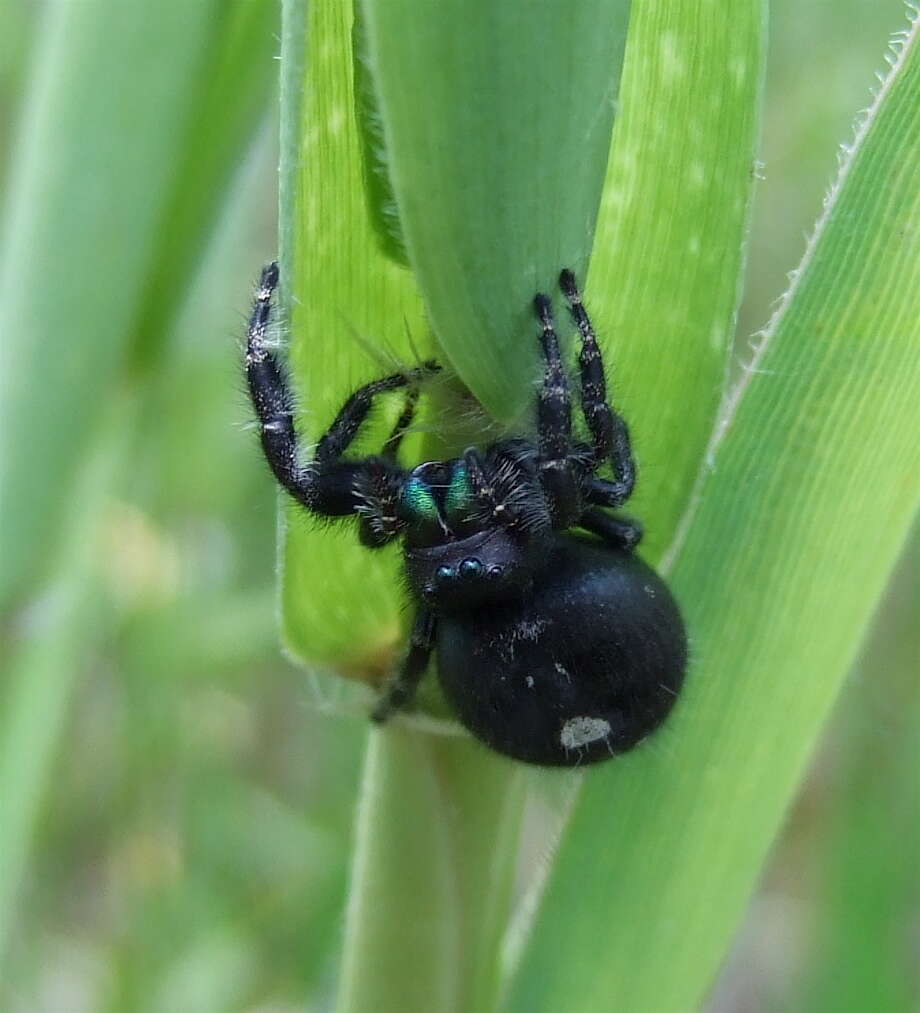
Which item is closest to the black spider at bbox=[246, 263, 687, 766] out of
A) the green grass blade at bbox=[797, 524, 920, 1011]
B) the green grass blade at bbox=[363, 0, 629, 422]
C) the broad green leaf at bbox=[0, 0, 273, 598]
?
the broad green leaf at bbox=[0, 0, 273, 598]

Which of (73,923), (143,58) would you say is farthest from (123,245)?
(73,923)

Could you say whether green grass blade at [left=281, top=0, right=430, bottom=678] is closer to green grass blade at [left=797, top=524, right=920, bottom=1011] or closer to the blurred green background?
the blurred green background

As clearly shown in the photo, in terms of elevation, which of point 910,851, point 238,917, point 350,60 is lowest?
point 238,917

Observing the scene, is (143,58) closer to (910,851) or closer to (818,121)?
(910,851)

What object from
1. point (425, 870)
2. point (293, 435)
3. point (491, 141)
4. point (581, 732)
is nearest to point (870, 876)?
point (581, 732)

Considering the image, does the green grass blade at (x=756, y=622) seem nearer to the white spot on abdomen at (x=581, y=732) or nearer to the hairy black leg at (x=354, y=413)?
the white spot on abdomen at (x=581, y=732)

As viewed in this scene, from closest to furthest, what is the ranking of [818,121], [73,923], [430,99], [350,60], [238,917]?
[430,99] < [350,60] < [238,917] < [818,121] < [73,923]

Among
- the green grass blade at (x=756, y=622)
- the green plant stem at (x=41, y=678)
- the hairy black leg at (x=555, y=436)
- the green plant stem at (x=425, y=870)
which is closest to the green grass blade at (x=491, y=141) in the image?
the hairy black leg at (x=555, y=436)
